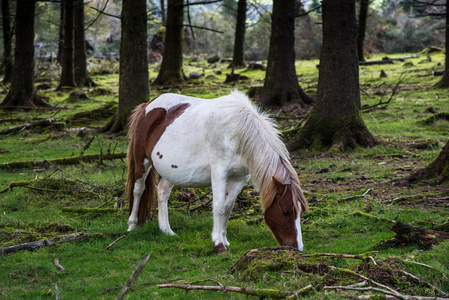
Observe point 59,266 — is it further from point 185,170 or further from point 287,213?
point 287,213

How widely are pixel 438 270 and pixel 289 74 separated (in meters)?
12.4

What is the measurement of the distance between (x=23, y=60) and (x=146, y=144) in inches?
567

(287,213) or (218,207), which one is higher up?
(287,213)

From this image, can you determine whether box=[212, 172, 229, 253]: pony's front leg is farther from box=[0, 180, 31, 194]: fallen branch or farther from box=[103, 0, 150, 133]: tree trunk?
box=[103, 0, 150, 133]: tree trunk

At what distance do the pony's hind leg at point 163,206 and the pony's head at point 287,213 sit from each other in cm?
195

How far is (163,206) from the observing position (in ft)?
22.3

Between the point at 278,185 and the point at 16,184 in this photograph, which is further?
the point at 16,184

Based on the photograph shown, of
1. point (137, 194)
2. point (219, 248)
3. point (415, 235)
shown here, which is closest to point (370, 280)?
point (415, 235)

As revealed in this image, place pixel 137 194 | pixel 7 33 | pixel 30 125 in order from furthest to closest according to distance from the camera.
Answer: pixel 7 33 → pixel 30 125 → pixel 137 194

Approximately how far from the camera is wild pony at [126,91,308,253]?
17.5ft

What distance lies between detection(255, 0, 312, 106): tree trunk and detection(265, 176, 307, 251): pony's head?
35.7ft

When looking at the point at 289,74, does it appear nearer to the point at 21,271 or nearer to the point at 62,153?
the point at 62,153

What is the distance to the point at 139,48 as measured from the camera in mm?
13453

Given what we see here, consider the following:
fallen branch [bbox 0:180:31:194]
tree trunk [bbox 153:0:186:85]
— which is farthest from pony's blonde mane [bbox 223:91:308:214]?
tree trunk [bbox 153:0:186:85]
